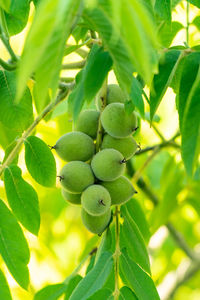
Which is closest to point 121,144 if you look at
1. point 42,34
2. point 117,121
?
point 117,121

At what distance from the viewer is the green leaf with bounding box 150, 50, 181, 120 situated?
62.5 inches

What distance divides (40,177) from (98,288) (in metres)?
0.48

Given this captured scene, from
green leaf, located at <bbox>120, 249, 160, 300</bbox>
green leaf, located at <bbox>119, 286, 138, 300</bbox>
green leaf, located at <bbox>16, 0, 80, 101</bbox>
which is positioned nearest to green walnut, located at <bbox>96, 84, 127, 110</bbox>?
green leaf, located at <bbox>120, 249, 160, 300</bbox>

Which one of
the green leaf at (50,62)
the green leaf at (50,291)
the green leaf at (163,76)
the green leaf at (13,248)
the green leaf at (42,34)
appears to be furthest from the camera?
the green leaf at (50,291)

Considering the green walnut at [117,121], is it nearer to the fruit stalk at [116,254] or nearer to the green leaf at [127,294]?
the fruit stalk at [116,254]

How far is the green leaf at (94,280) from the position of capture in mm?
1593

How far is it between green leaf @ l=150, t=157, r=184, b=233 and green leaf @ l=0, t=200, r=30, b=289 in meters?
1.09

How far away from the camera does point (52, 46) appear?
1123 millimetres

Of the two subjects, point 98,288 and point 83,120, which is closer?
point 98,288

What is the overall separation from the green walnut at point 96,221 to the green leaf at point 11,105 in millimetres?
408

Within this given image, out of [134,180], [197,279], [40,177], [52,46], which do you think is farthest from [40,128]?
[197,279]

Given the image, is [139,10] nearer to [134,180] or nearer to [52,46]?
[52,46]

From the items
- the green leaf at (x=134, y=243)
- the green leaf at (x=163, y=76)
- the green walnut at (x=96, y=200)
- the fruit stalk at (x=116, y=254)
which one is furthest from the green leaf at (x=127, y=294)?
the green leaf at (x=163, y=76)

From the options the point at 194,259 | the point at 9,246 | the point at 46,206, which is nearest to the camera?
the point at 9,246
